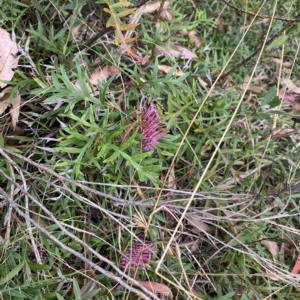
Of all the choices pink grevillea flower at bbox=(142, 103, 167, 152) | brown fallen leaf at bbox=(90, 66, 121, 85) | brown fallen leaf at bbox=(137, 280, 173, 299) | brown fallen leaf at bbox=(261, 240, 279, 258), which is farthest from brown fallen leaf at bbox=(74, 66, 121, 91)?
brown fallen leaf at bbox=(261, 240, 279, 258)

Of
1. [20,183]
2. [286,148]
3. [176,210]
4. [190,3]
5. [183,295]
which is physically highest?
[190,3]

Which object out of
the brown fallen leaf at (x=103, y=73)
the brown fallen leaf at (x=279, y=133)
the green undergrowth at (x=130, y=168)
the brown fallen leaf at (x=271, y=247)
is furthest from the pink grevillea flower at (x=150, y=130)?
the brown fallen leaf at (x=271, y=247)

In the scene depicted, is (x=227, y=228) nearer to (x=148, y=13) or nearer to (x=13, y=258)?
(x=13, y=258)

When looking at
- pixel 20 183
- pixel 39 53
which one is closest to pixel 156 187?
pixel 20 183

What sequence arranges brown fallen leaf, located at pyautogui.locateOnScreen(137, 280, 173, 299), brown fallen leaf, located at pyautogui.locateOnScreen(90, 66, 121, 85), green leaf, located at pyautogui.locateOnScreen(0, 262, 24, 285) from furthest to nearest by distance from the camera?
brown fallen leaf, located at pyautogui.locateOnScreen(90, 66, 121, 85) → brown fallen leaf, located at pyautogui.locateOnScreen(137, 280, 173, 299) → green leaf, located at pyautogui.locateOnScreen(0, 262, 24, 285)

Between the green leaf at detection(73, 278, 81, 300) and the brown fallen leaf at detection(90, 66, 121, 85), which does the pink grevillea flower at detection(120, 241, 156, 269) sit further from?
the brown fallen leaf at detection(90, 66, 121, 85)

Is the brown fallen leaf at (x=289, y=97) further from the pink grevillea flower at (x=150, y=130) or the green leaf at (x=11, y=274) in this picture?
the green leaf at (x=11, y=274)
